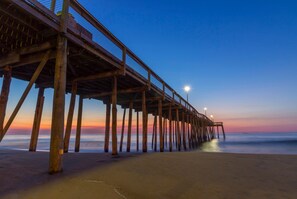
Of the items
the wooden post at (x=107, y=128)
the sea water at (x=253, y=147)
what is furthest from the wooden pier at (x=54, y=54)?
the sea water at (x=253, y=147)

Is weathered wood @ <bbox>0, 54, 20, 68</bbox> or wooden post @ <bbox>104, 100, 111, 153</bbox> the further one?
wooden post @ <bbox>104, 100, 111, 153</bbox>

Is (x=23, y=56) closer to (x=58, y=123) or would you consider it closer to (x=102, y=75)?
(x=102, y=75)

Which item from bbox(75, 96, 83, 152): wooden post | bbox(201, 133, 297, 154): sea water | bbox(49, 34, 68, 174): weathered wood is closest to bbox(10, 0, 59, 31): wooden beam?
bbox(49, 34, 68, 174): weathered wood

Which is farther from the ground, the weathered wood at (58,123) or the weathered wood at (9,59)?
the weathered wood at (9,59)

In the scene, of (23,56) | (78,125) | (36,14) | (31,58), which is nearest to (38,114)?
(78,125)

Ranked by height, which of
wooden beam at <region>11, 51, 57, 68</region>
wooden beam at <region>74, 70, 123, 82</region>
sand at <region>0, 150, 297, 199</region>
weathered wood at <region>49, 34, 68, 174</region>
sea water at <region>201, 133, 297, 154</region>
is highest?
wooden beam at <region>74, 70, 123, 82</region>

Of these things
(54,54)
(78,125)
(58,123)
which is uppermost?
(54,54)

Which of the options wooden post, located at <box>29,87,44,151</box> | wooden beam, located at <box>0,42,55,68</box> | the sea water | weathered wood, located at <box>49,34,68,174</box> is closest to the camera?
weathered wood, located at <box>49,34,68,174</box>

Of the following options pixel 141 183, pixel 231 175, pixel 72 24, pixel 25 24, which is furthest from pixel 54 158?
pixel 231 175

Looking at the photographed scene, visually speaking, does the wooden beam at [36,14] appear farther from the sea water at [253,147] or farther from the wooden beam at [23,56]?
the sea water at [253,147]

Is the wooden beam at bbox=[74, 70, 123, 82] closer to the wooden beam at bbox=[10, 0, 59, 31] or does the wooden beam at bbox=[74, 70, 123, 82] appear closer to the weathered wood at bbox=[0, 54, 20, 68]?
the weathered wood at bbox=[0, 54, 20, 68]

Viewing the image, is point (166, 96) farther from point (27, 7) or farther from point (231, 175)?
point (27, 7)

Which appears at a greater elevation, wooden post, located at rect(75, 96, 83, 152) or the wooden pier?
the wooden pier

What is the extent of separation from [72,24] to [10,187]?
4.83m
